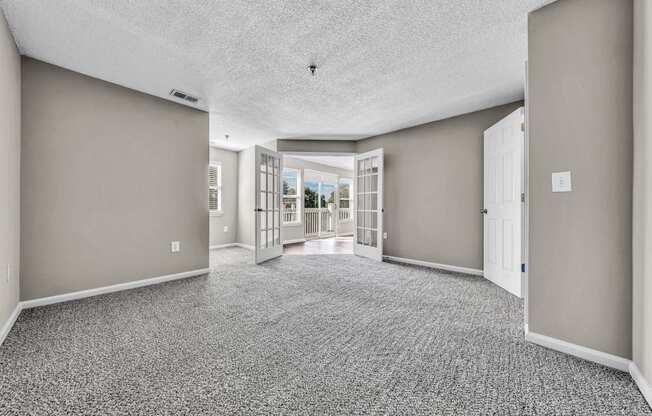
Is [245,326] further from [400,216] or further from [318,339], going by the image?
[400,216]

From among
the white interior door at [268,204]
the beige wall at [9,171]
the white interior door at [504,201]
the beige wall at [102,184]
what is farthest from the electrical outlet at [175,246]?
the white interior door at [504,201]

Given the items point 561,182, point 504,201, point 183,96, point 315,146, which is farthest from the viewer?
point 315,146

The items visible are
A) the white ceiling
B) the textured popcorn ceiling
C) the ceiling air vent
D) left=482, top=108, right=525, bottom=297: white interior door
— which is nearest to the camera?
the textured popcorn ceiling

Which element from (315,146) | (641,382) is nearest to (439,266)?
(641,382)

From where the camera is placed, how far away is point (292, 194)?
7.45 meters

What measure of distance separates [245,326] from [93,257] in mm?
2042

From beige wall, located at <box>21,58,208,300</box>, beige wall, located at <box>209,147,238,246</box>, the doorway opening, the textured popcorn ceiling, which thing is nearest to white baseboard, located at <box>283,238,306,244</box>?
the doorway opening

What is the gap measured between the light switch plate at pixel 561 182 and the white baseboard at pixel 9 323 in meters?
3.93

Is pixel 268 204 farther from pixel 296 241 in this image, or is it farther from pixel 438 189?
pixel 438 189

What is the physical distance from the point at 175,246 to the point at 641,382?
4.26m

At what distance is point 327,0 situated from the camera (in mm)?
1825

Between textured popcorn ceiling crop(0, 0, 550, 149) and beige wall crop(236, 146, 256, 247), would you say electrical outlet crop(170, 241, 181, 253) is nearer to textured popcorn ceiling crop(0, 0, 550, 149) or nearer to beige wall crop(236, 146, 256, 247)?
textured popcorn ceiling crop(0, 0, 550, 149)

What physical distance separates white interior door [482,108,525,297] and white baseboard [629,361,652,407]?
1477mm

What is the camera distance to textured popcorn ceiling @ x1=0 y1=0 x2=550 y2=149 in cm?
193
